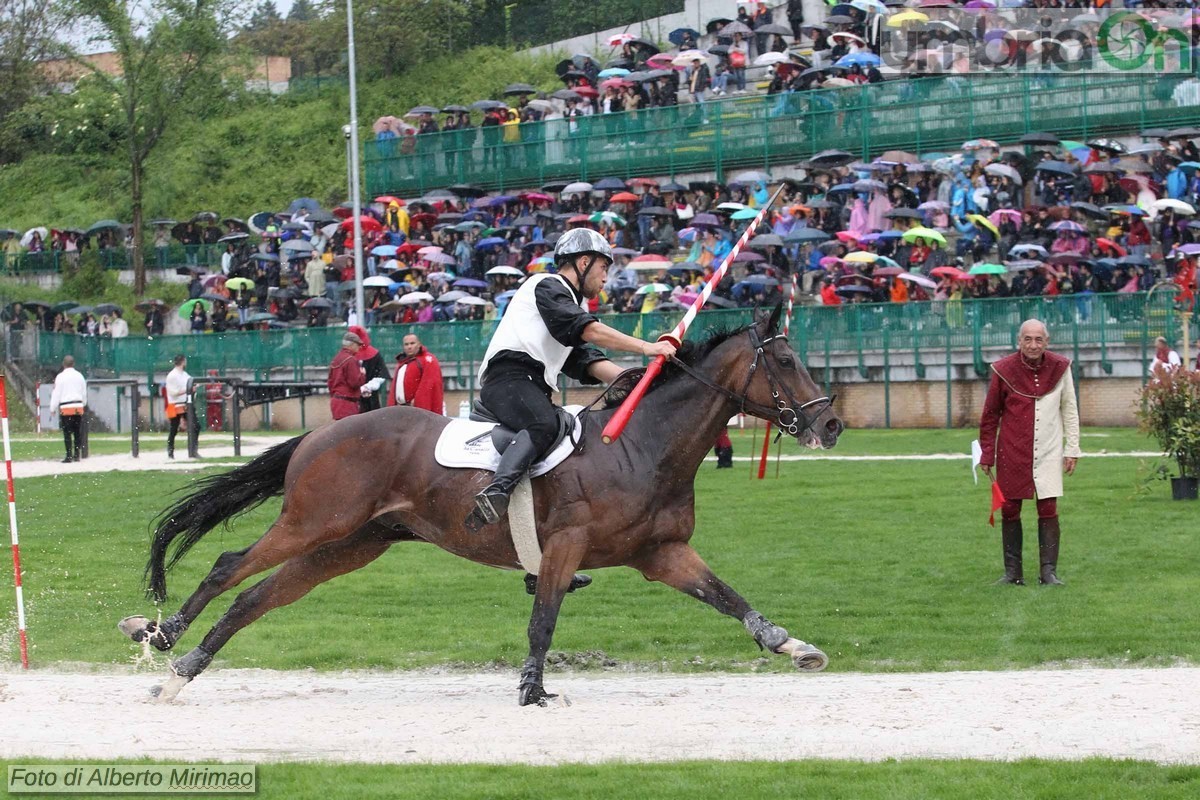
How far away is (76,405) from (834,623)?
19569 mm

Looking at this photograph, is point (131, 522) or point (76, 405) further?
point (76, 405)

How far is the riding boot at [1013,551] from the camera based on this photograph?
13.1m

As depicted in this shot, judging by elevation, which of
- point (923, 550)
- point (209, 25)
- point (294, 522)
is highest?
point (209, 25)

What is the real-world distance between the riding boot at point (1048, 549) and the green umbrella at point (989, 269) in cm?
1746

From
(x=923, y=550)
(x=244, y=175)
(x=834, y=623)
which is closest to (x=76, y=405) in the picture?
(x=923, y=550)

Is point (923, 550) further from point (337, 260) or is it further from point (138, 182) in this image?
point (138, 182)

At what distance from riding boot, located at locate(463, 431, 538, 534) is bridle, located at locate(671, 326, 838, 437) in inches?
42.0

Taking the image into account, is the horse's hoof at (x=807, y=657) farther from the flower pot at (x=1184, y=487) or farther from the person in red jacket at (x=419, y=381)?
the person in red jacket at (x=419, y=381)

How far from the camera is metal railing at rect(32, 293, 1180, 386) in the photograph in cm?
2877

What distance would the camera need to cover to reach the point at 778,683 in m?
9.72

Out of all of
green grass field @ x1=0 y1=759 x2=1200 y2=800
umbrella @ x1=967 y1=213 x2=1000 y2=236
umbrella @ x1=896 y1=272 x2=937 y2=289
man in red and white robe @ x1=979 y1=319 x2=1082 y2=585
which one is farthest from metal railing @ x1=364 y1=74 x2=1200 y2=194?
green grass field @ x1=0 y1=759 x2=1200 y2=800

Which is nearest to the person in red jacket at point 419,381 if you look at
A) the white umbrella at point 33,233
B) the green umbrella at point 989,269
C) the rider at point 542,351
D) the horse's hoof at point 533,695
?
the rider at point 542,351

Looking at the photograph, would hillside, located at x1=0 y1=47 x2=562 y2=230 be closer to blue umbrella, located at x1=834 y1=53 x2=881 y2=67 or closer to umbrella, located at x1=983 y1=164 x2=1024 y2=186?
blue umbrella, located at x1=834 y1=53 x2=881 y2=67

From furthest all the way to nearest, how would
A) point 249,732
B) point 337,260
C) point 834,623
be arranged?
point 337,260, point 834,623, point 249,732
